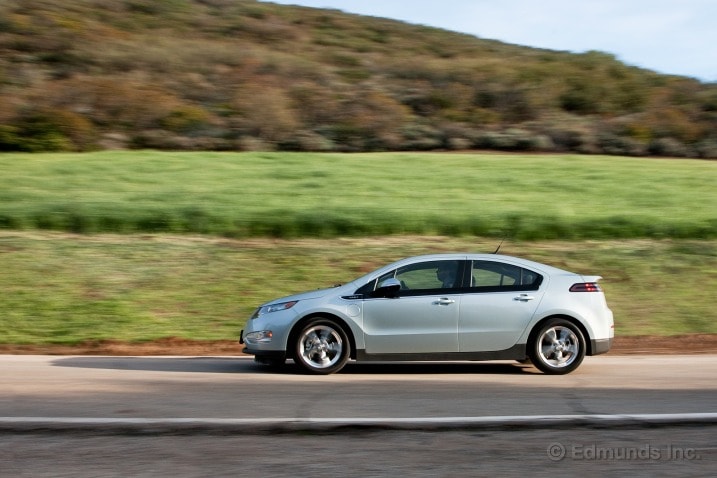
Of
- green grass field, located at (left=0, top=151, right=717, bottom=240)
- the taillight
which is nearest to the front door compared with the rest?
the taillight

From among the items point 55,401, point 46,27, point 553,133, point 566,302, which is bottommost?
point 55,401

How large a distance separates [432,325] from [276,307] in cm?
182

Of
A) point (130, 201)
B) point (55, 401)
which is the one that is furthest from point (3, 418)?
point (130, 201)

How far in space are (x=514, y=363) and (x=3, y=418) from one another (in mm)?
6398

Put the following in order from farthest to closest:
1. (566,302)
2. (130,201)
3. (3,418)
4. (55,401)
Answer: (130,201)
(566,302)
(55,401)
(3,418)

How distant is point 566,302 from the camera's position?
1054 centimetres

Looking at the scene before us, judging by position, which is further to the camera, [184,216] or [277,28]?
[277,28]

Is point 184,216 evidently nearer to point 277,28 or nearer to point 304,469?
point 304,469

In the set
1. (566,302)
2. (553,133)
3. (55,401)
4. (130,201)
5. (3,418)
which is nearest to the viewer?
(3,418)

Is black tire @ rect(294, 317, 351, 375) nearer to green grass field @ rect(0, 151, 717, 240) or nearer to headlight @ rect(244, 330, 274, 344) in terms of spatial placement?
headlight @ rect(244, 330, 274, 344)

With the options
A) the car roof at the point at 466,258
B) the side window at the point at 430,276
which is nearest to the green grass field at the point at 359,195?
the car roof at the point at 466,258

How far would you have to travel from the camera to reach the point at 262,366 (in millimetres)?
11305

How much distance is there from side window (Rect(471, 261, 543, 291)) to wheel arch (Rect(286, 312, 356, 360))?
154 cm

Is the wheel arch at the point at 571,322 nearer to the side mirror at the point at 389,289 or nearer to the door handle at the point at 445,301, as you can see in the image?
the door handle at the point at 445,301
